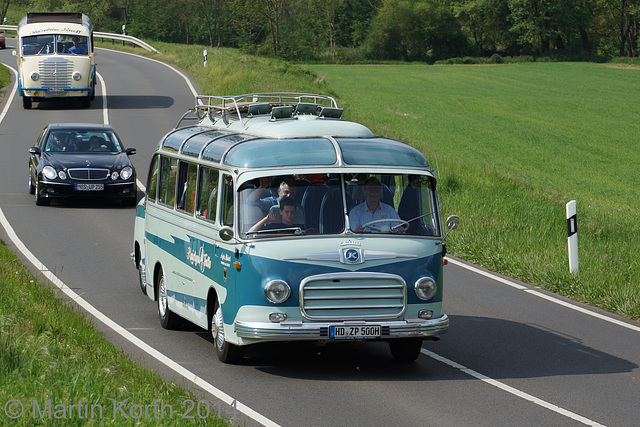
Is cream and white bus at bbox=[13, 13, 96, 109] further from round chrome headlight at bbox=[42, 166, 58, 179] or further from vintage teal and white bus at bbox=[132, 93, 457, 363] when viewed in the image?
vintage teal and white bus at bbox=[132, 93, 457, 363]

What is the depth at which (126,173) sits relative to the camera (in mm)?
22281

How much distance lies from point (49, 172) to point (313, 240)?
45.5 ft

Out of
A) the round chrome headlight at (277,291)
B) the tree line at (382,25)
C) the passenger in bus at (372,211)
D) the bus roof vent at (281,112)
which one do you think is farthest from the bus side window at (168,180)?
the tree line at (382,25)

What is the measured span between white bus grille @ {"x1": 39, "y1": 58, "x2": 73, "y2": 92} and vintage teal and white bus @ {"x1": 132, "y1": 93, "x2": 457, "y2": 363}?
30.0m

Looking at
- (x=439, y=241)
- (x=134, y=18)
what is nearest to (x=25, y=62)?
(x=439, y=241)

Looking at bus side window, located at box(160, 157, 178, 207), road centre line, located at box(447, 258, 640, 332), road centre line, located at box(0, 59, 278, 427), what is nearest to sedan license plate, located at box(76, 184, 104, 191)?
road centre line, located at box(0, 59, 278, 427)

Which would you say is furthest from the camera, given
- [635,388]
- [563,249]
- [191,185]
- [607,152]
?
[607,152]

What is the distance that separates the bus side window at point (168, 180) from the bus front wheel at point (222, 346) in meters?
2.33

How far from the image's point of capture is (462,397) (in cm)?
897

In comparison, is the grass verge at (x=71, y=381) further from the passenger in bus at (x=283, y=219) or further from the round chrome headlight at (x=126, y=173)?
the round chrome headlight at (x=126, y=173)

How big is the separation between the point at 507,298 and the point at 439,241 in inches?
175

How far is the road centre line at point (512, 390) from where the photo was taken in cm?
836

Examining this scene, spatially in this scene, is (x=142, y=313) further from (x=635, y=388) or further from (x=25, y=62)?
(x=25, y=62)

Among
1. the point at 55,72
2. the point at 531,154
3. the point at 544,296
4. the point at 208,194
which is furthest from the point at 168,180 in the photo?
the point at 531,154
